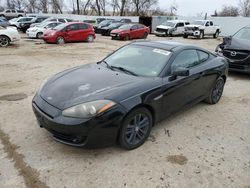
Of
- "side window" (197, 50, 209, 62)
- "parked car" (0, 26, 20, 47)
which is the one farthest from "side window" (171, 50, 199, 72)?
"parked car" (0, 26, 20, 47)

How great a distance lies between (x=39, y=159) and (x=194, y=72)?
2.96 meters

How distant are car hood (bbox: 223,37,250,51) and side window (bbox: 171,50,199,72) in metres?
3.77

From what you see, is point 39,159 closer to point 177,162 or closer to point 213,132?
point 177,162

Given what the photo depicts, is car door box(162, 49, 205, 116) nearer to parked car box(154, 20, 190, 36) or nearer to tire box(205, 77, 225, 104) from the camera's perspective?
tire box(205, 77, 225, 104)

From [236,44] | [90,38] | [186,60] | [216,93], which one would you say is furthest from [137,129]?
[90,38]

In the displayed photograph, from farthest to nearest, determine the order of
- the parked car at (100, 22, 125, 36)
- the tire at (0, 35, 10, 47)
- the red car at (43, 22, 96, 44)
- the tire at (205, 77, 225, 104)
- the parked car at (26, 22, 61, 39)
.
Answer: the parked car at (100, 22, 125, 36), the parked car at (26, 22, 61, 39), the red car at (43, 22, 96, 44), the tire at (0, 35, 10, 47), the tire at (205, 77, 225, 104)

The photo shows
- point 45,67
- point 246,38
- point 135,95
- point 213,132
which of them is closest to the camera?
point 135,95

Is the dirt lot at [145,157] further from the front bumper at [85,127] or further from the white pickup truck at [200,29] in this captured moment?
the white pickup truck at [200,29]

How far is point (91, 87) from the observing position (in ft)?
11.0

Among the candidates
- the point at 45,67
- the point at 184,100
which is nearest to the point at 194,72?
the point at 184,100

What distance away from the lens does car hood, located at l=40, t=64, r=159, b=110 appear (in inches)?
122

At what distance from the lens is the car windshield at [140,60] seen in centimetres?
381

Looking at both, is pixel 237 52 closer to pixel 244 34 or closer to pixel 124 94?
pixel 244 34

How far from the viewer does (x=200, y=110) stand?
496 centimetres
